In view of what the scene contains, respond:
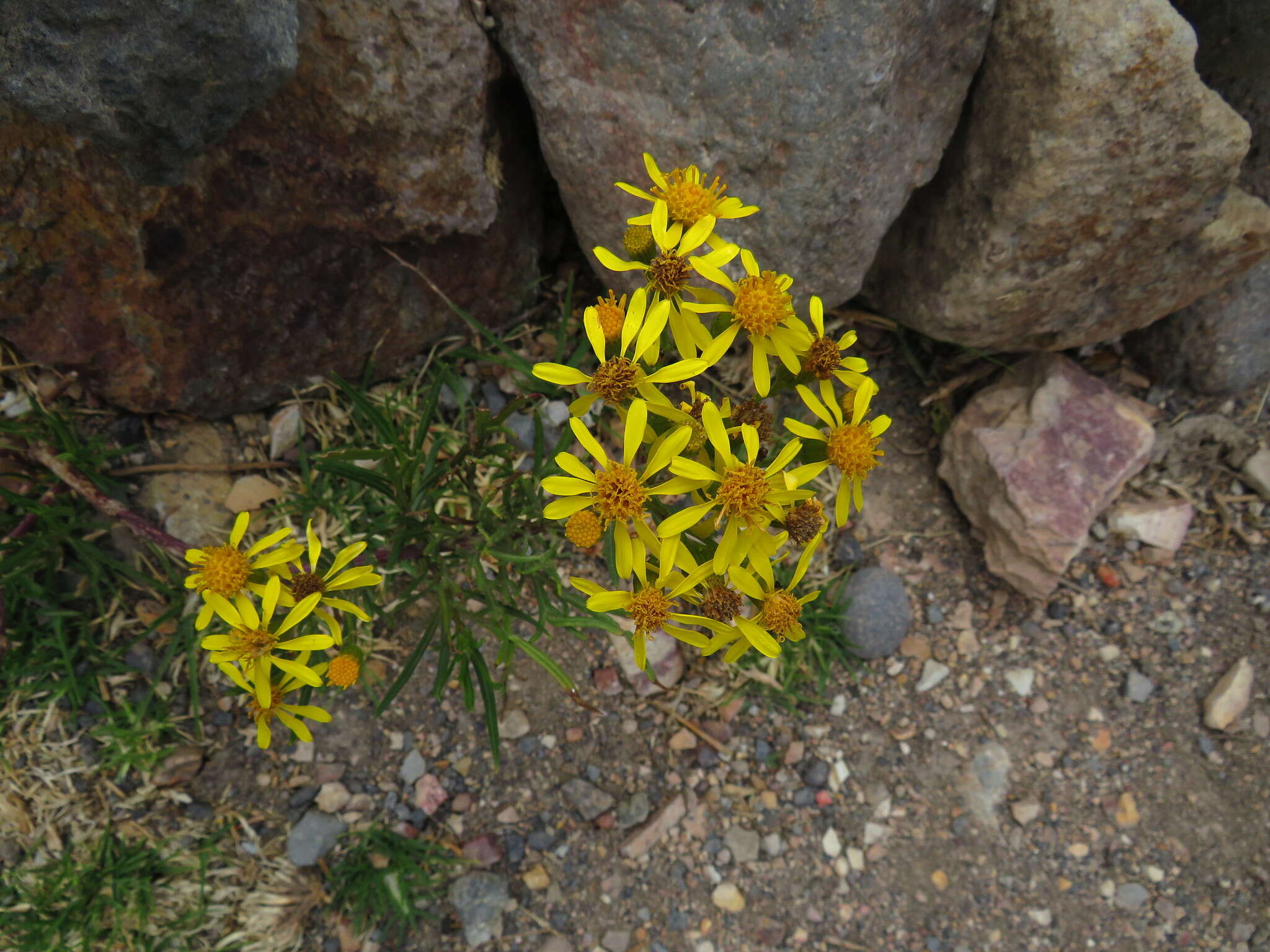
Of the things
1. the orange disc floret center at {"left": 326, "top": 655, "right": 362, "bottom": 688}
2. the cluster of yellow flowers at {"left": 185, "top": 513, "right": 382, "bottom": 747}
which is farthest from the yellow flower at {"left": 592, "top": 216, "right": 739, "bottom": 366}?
the orange disc floret center at {"left": 326, "top": 655, "right": 362, "bottom": 688}

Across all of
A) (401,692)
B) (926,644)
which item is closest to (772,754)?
(926,644)

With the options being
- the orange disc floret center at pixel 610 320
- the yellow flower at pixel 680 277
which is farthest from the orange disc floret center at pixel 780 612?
the orange disc floret center at pixel 610 320

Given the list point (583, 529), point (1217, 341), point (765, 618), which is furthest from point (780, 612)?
point (1217, 341)

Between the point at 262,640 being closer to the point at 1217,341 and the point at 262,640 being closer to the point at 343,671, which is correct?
the point at 343,671

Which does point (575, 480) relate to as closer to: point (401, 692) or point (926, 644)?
point (401, 692)

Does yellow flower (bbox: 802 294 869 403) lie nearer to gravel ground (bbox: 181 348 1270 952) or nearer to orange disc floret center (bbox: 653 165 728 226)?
orange disc floret center (bbox: 653 165 728 226)
